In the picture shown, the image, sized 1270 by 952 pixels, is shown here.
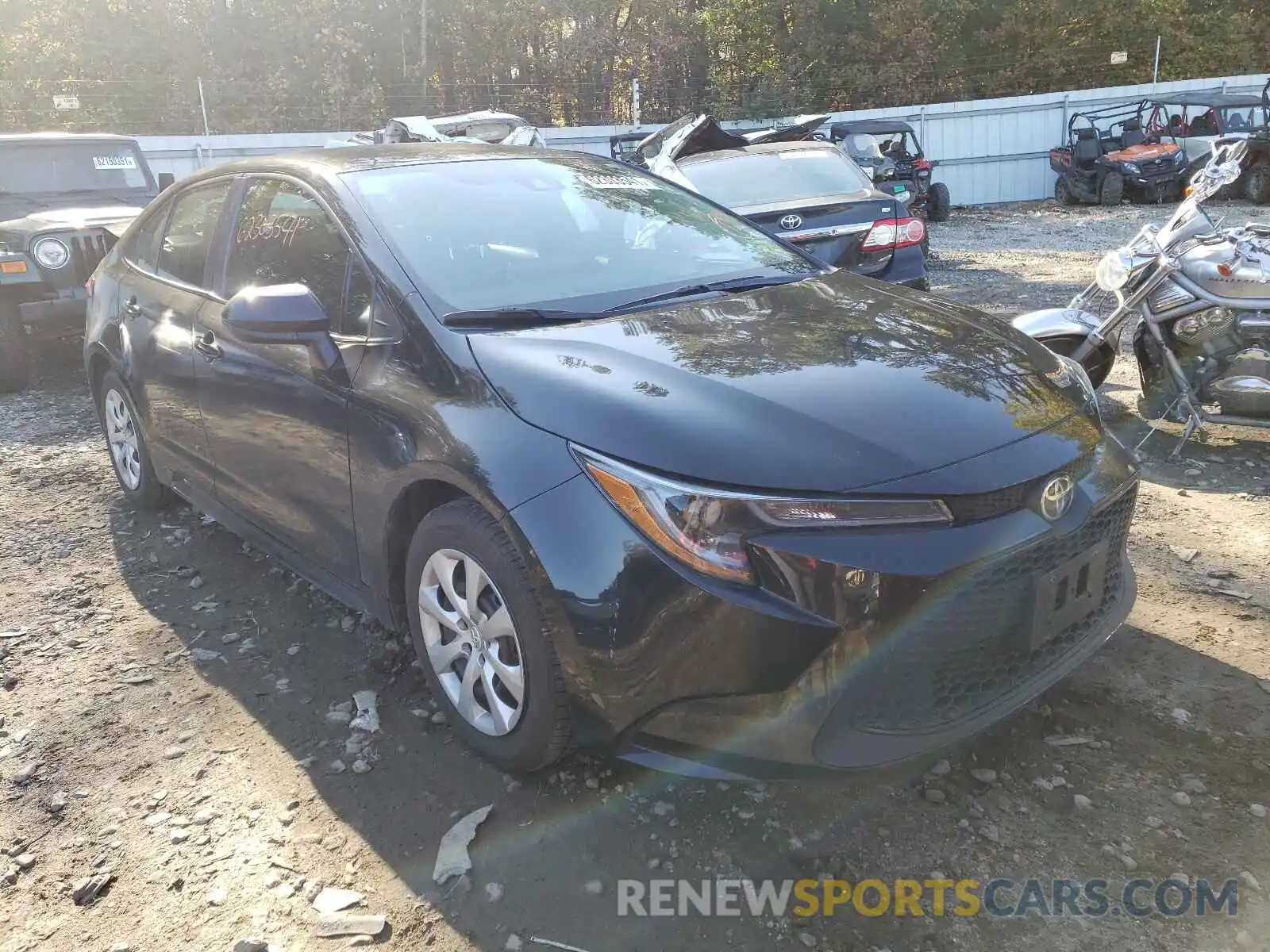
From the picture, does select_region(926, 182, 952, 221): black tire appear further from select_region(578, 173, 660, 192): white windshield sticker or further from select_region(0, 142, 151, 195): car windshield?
select_region(578, 173, 660, 192): white windshield sticker

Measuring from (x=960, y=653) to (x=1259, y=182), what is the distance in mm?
18425

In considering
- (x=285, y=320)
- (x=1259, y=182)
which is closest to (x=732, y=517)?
(x=285, y=320)

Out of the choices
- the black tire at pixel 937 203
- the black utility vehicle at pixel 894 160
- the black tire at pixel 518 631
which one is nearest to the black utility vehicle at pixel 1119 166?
the black utility vehicle at pixel 894 160

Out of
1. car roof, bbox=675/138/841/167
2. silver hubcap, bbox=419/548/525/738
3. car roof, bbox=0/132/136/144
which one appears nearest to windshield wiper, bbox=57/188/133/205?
car roof, bbox=0/132/136/144

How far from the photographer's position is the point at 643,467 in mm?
2131

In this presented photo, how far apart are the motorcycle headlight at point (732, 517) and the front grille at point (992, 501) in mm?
26

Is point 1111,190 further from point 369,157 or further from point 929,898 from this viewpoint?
point 929,898

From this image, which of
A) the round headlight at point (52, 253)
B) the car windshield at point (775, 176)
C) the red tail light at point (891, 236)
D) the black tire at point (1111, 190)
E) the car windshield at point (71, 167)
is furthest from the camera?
the black tire at point (1111, 190)

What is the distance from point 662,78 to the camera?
23344 mm

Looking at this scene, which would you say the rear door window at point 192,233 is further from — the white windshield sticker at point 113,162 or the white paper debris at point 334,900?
the white windshield sticker at point 113,162

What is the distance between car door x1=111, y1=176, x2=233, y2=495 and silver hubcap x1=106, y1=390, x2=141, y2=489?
362 mm

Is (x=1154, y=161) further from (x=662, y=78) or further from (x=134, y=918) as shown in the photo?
(x=134, y=918)

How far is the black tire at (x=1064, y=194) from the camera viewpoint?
18.3 m

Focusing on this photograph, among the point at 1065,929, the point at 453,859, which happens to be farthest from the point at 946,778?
the point at 453,859
